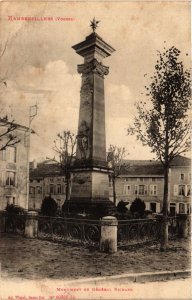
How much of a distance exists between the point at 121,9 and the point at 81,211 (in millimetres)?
5074

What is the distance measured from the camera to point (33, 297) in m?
6.45

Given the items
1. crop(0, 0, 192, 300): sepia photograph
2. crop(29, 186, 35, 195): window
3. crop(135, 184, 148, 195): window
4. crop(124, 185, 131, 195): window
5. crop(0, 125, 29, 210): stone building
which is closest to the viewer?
crop(0, 0, 192, 300): sepia photograph

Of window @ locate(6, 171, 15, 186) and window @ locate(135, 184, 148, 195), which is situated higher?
window @ locate(6, 171, 15, 186)

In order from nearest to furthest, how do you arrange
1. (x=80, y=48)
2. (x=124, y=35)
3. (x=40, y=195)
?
1. (x=124, y=35)
2. (x=80, y=48)
3. (x=40, y=195)

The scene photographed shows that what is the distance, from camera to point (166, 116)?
8.97 m

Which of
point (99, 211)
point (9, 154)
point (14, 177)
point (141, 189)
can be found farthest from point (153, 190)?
point (99, 211)

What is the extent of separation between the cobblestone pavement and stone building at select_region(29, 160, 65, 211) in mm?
24575

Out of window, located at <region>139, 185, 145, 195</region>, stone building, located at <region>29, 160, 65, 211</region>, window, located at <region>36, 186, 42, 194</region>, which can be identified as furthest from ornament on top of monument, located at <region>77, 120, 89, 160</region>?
window, located at <region>36, 186, 42, 194</region>

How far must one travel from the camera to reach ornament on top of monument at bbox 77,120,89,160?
390 inches

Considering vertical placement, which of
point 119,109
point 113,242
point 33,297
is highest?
point 119,109

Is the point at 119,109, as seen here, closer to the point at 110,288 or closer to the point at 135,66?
the point at 135,66

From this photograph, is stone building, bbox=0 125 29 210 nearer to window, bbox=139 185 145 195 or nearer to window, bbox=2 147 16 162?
window, bbox=2 147 16 162

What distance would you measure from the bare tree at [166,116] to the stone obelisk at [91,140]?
1.11 meters

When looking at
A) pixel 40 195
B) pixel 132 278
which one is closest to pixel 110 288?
pixel 132 278
